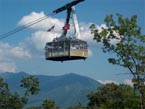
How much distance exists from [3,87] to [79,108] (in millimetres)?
19096

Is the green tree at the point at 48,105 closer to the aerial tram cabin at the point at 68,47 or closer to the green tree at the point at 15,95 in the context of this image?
the green tree at the point at 15,95

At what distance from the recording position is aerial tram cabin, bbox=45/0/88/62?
4544 cm

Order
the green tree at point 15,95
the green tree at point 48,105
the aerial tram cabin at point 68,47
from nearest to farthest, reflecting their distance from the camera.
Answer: the aerial tram cabin at point 68,47
the green tree at point 15,95
the green tree at point 48,105

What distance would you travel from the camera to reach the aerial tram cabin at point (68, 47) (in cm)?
4544

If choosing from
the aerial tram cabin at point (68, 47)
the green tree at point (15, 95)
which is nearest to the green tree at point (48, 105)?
the green tree at point (15, 95)

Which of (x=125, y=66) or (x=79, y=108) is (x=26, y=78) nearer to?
(x=79, y=108)

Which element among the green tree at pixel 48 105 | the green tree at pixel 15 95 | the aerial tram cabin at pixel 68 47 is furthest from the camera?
the green tree at pixel 48 105

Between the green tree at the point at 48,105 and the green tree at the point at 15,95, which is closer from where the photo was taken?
the green tree at the point at 15,95

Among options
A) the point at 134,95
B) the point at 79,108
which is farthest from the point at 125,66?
the point at 79,108

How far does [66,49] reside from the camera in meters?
45.9

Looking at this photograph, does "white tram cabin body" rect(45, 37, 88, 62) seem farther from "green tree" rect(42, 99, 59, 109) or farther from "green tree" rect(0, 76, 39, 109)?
"green tree" rect(42, 99, 59, 109)

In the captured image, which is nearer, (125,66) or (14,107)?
(125,66)

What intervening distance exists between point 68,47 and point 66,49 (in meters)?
0.53

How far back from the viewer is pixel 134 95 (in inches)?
1799
